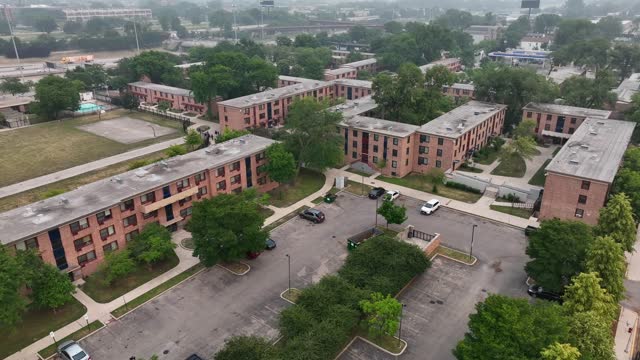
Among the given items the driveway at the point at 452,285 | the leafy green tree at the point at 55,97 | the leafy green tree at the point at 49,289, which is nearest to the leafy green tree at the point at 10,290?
the leafy green tree at the point at 49,289

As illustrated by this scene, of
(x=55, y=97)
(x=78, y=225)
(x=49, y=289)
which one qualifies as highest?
(x=55, y=97)

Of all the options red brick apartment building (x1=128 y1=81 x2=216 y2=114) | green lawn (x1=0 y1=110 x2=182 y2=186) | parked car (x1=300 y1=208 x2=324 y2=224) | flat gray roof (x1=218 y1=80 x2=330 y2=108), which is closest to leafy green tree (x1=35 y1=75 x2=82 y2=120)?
green lawn (x1=0 y1=110 x2=182 y2=186)

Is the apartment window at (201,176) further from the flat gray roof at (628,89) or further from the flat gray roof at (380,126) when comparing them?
the flat gray roof at (628,89)

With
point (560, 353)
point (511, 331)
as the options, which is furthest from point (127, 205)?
point (560, 353)

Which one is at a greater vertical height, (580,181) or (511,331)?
(580,181)

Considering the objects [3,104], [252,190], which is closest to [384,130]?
[252,190]

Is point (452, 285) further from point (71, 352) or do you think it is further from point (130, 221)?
point (130, 221)

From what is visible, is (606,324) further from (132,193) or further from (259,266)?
(132,193)
